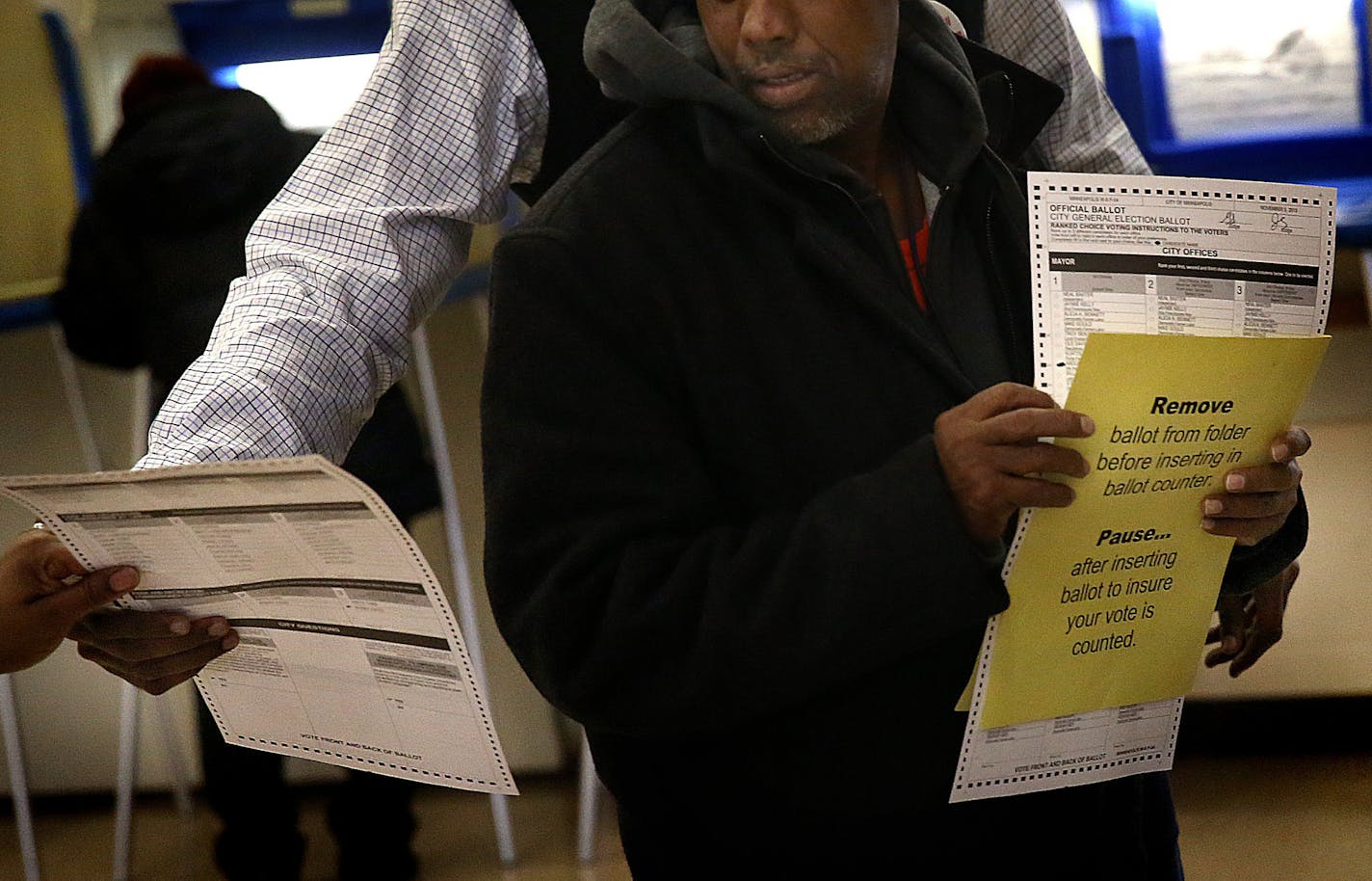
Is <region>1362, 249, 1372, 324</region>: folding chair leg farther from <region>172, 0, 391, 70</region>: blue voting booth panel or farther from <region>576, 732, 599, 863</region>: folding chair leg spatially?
<region>172, 0, 391, 70</region>: blue voting booth panel

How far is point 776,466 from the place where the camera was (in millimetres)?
1177

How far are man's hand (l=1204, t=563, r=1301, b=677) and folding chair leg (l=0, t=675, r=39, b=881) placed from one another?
2.37 meters

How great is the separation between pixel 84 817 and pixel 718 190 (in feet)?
10.0

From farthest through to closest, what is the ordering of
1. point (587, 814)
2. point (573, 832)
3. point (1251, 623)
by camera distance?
point (573, 832) → point (587, 814) → point (1251, 623)

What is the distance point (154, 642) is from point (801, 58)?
73 centimetres

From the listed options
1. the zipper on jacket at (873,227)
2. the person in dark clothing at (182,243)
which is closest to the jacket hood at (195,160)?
the person in dark clothing at (182,243)

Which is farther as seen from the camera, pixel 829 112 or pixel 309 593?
pixel 829 112

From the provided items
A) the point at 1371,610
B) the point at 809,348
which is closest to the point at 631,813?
the point at 809,348

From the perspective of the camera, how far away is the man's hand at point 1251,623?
1.41 meters

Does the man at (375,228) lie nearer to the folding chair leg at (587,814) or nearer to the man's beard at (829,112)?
the man's beard at (829,112)

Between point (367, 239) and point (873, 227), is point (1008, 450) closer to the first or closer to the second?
point (873, 227)

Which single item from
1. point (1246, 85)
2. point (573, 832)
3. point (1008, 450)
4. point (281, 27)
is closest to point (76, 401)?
point (281, 27)

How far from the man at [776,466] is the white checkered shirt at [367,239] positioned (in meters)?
0.18

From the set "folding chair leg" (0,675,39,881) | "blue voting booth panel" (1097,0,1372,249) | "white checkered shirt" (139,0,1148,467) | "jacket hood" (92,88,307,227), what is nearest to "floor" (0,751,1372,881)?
"folding chair leg" (0,675,39,881)
